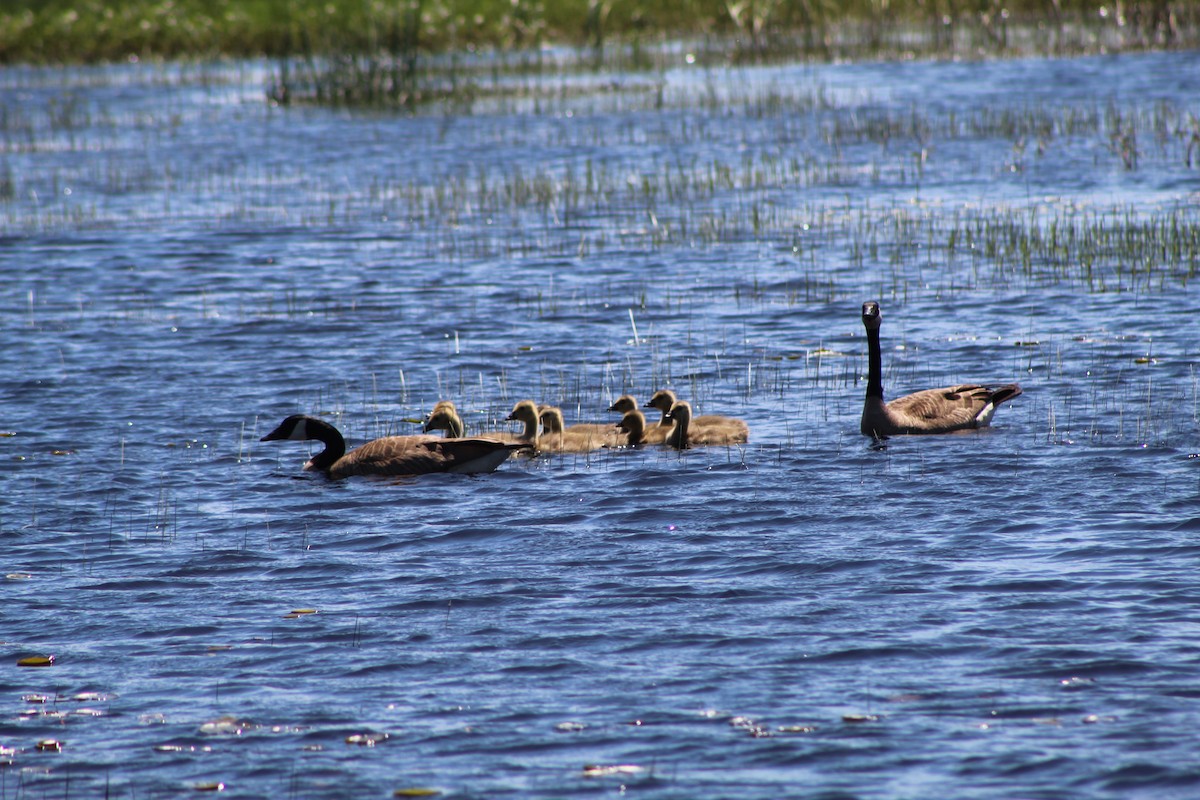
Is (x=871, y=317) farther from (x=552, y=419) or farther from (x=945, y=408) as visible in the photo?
Answer: (x=552, y=419)

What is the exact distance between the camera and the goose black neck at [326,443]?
1442 cm

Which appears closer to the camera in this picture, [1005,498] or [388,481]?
[1005,498]

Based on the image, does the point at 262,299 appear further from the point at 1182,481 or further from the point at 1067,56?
the point at 1067,56

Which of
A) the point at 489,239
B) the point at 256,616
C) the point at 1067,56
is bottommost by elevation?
the point at 256,616

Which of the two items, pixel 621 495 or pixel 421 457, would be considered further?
pixel 421 457

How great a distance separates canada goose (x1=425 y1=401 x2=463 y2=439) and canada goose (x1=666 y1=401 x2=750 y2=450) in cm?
190

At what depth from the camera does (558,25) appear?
55500 mm

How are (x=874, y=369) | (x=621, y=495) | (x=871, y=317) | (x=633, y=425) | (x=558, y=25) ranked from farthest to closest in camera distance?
Result: (x=558, y=25) < (x=871, y=317) < (x=874, y=369) < (x=633, y=425) < (x=621, y=495)

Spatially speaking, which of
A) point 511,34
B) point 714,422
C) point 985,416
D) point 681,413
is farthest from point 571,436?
point 511,34

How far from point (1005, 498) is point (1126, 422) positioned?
2406 mm

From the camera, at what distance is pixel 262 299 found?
73.4 feet

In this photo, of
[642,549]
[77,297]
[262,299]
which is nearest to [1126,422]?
[642,549]

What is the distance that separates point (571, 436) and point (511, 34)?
4169cm

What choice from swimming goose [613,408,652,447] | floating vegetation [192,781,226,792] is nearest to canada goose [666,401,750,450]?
swimming goose [613,408,652,447]
